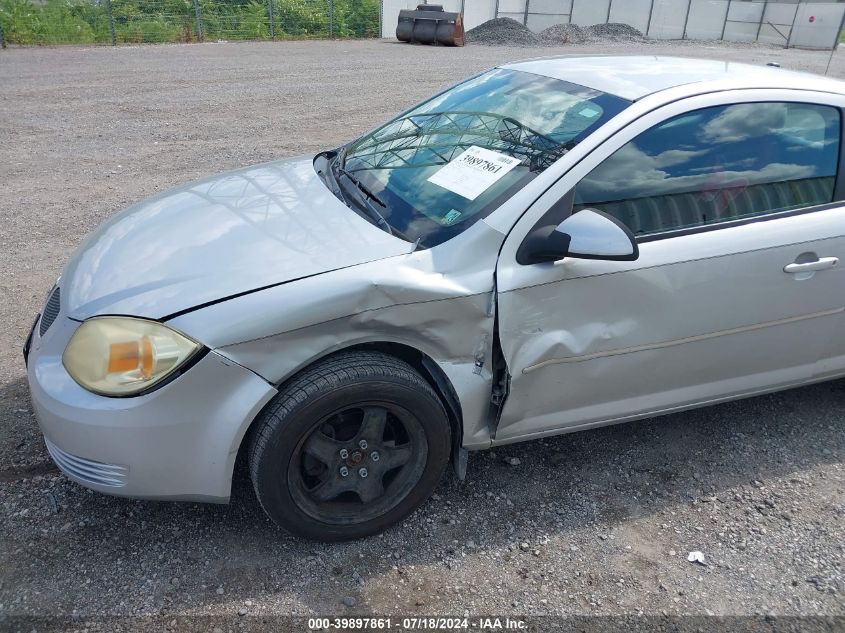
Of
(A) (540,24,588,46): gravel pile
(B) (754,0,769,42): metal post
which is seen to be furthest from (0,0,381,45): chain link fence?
(B) (754,0,769,42): metal post

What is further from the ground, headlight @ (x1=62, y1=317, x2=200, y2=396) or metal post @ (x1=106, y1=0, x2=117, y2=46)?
headlight @ (x1=62, y1=317, x2=200, y2=396)

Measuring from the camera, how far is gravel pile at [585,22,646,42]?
2989 centimetres

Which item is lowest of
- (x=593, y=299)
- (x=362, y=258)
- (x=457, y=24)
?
(x=457, y=24)

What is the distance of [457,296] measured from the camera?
7.71ft

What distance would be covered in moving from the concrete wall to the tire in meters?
29.5

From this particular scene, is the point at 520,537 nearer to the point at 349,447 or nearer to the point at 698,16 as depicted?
the point at 349,447

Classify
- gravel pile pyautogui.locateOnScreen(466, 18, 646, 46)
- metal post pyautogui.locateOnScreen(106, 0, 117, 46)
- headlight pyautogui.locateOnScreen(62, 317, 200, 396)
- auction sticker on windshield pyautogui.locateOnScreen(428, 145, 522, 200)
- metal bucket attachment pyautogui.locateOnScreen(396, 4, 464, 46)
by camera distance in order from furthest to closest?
1. gravel pile pyautogui.locateOnScreen(466, 18, 646, 46)
2. metal bucket attachment pyautogui.locateOnScreen(396, 4, 464, 46)
3. metal post pyautogui.locateOnScreen(106, 0, 117, 46)
4. auction sticker on windshield pyautogui.locateOnScreen(428, 145, 522, 200)
5. headlight pyautogui.locateOnScreen(62, 317, 200, 396)

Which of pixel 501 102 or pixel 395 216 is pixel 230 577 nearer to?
pixel 395 216

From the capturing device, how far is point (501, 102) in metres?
3.10

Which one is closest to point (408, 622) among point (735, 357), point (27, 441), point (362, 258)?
point (362, 258)

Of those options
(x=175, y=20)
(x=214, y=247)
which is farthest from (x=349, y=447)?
(x=175, y=20)

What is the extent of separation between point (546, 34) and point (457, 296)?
28543 mm

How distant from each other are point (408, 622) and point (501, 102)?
222 cm

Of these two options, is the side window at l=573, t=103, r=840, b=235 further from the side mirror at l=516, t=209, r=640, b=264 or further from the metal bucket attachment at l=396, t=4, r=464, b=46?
the metal bucket attachment at l=396, t=4, r=464, b=46
